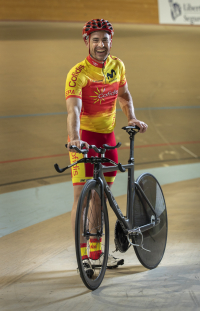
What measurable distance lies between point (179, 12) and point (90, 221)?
198 inches

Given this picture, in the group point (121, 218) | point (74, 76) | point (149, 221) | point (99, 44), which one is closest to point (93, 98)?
point (74, 76)

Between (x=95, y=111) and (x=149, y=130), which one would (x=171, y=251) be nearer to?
(x=95, y=111)

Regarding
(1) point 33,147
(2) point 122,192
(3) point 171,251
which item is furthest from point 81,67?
(1) point 33,147

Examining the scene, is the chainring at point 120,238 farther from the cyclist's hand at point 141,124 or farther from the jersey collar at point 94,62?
the jersey collar at point 94,62

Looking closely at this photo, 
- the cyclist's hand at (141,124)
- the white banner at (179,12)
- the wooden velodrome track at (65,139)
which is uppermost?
the white banner at (179,12)

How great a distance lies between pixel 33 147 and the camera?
540cm

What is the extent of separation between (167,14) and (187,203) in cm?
366

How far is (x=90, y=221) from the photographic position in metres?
1.78

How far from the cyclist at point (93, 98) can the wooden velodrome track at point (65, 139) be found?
0.30 meters

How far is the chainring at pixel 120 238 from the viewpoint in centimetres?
194

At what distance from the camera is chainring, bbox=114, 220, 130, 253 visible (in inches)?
76.4

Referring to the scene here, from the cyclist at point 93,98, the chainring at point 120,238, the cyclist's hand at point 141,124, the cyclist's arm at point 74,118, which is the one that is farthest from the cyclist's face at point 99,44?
the chainring at point 120,238

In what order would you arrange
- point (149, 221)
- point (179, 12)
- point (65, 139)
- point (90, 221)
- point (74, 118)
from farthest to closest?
point (179, 12)
point (65, 139)
point (149, 221)
point (74, 118)
point (90, 221)

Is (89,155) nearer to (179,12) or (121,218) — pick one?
(121,218)
